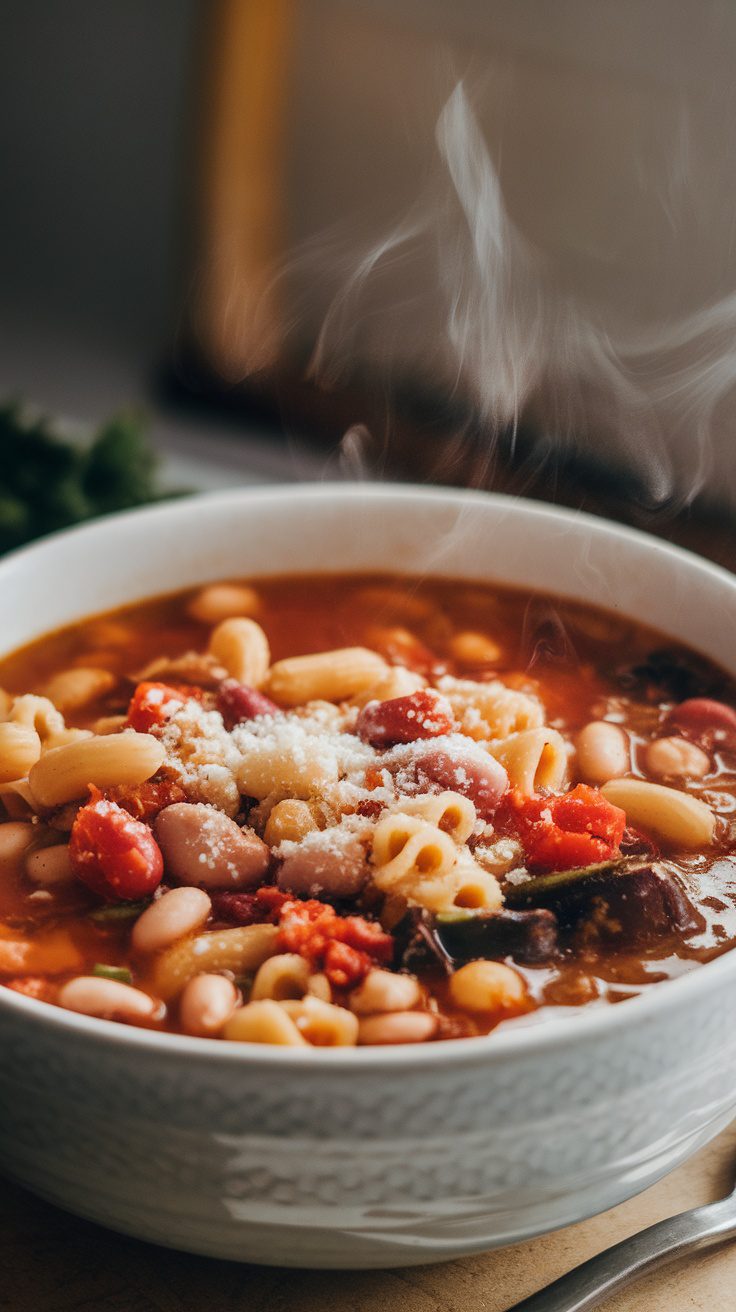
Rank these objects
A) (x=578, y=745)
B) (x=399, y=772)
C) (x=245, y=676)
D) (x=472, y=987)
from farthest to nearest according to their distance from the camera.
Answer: (x=245, y=676)
(x=578, y=745)
(x=399, y=772)
(x=472, y=987)

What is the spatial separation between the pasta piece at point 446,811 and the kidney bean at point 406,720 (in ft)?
0.54

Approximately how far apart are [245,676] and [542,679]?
54cm

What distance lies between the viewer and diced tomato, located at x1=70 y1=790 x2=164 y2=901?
1.85 metres

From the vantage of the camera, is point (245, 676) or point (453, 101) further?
point (453, 101)

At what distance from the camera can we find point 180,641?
2650mm

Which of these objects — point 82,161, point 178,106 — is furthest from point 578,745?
point 82,161

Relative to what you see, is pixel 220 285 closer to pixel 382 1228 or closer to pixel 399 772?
pixel 399 772

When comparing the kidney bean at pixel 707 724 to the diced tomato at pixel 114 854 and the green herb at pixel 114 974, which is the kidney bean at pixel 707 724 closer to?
the diced tomato at pixel 114 854

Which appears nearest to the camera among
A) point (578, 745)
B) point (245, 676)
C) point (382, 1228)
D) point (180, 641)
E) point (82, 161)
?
point (382, 1228)

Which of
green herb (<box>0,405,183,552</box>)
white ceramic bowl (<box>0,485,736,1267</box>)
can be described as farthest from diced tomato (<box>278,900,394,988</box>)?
green herb (<box>0,405,183,552</box>)

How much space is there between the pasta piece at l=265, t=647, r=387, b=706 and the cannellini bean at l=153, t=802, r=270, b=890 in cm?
48

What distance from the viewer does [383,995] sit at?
1.62 meters

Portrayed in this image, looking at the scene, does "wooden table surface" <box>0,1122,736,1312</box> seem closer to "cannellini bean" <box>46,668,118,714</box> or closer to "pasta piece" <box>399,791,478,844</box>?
"pasta piece" <box>399,791,478,844</box>

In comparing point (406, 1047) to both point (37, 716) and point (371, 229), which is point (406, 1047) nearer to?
point (37, 716)
